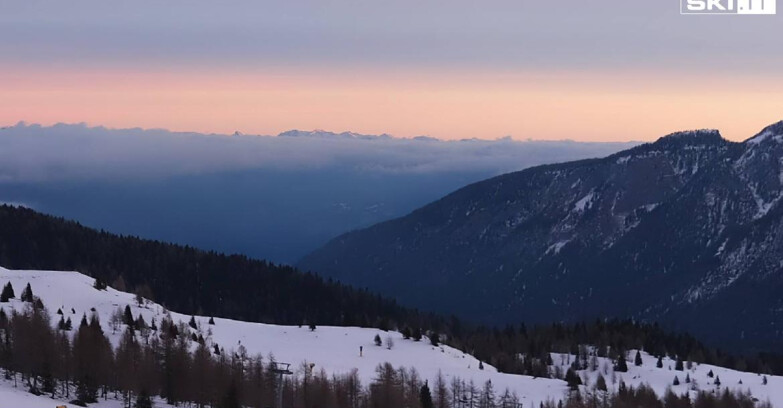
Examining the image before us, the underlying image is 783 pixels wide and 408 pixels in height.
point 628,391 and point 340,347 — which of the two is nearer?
point 628,391

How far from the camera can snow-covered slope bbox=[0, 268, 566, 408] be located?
170 metres

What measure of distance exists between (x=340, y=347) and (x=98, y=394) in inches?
2536

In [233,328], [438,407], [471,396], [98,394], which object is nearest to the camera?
[98,394]

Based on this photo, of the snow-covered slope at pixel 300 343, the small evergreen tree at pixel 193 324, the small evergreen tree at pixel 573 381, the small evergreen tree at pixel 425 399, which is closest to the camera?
the small evergreen tree at pixel 425 399

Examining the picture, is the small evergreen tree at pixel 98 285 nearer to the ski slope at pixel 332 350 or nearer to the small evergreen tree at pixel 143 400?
the ski slope at pixel 332 350

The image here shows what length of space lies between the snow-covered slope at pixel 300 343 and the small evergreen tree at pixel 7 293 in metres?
1.25

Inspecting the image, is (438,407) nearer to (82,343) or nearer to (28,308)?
(82,343)

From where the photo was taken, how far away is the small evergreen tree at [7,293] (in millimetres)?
158750

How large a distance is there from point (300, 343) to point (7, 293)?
51012mm


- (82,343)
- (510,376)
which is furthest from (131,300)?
(510,376)

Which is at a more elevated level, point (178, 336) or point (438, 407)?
point (178, 336)

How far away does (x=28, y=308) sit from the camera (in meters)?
154

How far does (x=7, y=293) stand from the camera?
160750 mm

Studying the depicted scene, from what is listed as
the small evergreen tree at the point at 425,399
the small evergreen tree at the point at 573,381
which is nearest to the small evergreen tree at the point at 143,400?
the small evergreen tree at the point at 425,399
